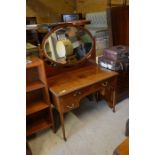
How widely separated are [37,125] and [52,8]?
3.65m

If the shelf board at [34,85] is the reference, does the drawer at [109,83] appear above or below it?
below

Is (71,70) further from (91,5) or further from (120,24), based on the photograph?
(91,5)

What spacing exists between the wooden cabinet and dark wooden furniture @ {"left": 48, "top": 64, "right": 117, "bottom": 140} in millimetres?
109

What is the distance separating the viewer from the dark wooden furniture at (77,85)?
186cm

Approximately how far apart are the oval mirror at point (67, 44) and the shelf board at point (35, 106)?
0.51m

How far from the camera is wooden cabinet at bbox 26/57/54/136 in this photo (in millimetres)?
1866

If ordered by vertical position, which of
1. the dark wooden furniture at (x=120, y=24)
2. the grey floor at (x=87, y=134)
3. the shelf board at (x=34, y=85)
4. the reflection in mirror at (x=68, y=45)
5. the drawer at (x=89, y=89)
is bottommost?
the grey floor at (x=87, y=134)

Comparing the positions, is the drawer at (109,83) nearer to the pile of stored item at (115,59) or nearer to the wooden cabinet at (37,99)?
the pile of stored item at (115,59)

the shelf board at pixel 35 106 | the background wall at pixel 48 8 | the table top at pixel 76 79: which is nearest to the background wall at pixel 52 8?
the background wall at pixel 48 8

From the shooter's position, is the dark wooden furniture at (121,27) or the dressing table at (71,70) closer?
the dressing table at (71,70)

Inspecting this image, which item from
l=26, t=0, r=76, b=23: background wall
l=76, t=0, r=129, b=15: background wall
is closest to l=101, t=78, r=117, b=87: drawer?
l=76, t=0, r=129, b=15: background wall

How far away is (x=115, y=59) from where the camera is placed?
95.3 inches
